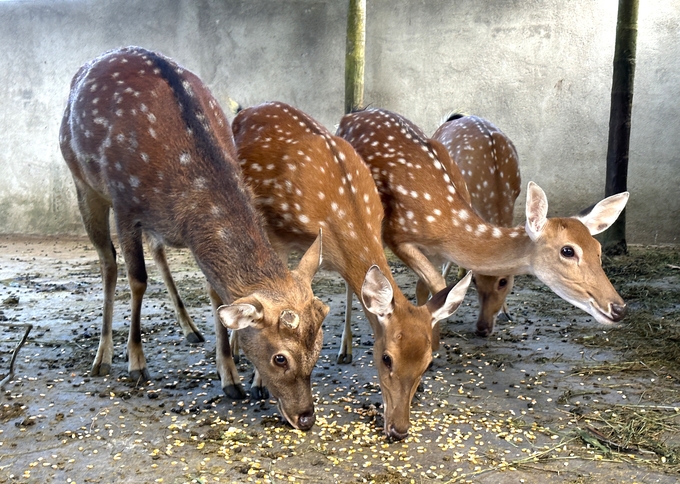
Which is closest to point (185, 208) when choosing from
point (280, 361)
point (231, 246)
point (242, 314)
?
point (231, 246)

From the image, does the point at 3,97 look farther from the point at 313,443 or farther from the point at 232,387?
the point at 313,443

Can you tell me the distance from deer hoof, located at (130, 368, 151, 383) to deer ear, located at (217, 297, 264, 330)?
3.79 feet

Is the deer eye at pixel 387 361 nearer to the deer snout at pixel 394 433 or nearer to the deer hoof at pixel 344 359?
the deer snout at pixel 394 433

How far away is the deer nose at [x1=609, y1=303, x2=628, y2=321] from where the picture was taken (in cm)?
331

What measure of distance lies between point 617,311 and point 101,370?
2.79 metres

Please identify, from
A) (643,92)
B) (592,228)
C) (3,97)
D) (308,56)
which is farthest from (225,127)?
(3,97)

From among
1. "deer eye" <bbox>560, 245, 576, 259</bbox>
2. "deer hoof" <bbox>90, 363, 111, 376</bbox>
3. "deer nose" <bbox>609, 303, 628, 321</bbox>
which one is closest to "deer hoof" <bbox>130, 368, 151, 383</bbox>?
"deer hoof" <bbox>90, 363, 111, 376</bbox>

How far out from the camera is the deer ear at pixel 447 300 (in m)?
2.97

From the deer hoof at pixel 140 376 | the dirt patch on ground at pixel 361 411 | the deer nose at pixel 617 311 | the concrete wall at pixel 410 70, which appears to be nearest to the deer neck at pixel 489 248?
the deer nose at pixel 617 311

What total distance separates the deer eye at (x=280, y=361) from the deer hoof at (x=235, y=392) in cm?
66

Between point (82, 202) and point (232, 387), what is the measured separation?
1675 millimetres

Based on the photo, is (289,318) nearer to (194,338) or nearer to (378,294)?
(378,294)

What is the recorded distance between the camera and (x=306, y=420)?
2824mm

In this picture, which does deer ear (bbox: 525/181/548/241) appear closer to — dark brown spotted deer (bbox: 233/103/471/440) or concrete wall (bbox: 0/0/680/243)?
dark brown spotted deer (bbox: 233/103/471/440)
